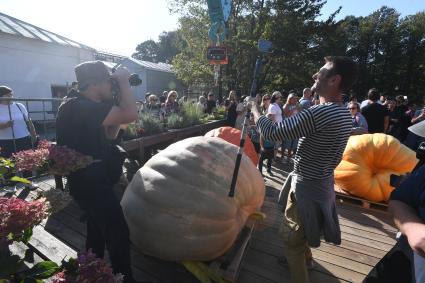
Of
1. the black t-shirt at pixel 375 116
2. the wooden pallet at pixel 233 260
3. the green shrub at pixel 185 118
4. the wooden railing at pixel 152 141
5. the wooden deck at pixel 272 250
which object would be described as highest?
the black t-shirt at pixel 375 116

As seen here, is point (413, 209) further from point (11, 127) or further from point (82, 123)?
point (11, 127)

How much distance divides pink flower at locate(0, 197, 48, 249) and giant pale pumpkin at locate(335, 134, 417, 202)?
12.5 feet

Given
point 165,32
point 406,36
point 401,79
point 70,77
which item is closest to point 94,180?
point 70,77

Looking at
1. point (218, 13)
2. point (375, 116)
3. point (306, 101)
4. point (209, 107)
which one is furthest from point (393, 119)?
point (218, 13)

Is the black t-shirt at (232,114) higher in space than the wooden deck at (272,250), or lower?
higher

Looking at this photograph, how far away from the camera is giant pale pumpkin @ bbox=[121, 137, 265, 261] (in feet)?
7.37

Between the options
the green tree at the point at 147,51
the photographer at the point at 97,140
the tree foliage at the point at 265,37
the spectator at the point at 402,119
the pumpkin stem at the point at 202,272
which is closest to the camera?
the photographer at the point at 97,140

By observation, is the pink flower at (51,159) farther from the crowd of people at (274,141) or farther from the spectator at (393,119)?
the spectator at (393,119)

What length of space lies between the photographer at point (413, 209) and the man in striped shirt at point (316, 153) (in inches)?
23.2

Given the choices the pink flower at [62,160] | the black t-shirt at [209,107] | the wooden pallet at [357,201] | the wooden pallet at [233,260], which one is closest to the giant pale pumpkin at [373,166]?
the wooden pallet at [357,201]

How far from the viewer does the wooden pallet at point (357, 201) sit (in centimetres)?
389

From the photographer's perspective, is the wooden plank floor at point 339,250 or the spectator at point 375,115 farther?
the spectator at point 375,115

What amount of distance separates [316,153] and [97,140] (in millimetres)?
1489

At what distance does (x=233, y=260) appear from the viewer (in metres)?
2.40
